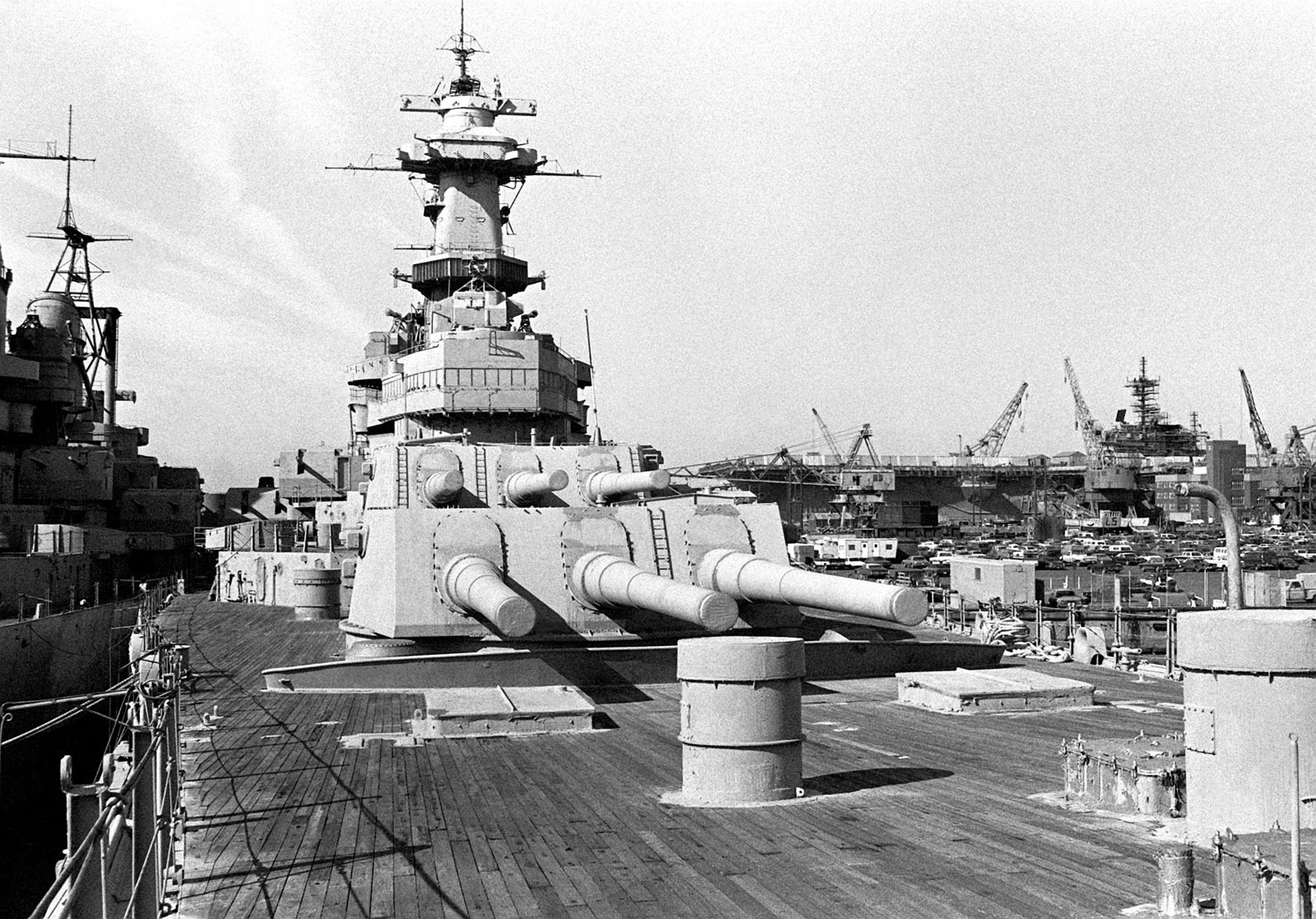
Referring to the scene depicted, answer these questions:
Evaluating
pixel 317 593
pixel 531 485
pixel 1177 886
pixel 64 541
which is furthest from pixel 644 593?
pixel 64 541

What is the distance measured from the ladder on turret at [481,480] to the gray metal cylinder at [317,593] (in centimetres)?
903

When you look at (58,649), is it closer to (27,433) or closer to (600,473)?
(600,473)

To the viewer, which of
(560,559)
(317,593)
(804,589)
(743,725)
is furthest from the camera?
(317,593)

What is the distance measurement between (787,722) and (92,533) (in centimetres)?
3391

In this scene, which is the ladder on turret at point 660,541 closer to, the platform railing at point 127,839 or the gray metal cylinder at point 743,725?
the gray metal cylinder at point 743,725

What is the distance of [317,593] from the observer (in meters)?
23.8

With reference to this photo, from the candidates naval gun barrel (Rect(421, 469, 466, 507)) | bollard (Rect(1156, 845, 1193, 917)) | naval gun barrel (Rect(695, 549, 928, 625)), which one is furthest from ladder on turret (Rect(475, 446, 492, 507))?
bollard (Rect(1156, 845, 1193, 917))

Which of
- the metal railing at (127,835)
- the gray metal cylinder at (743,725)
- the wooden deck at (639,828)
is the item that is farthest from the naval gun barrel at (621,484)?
the metal railing at (127,835)

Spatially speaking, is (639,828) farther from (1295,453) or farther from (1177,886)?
(1295,453)

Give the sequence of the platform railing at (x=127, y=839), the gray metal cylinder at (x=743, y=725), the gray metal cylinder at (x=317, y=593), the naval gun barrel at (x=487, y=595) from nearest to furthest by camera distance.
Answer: the platform railing at (x=127, y=839), the gray metal cylinder at (x=743, y=725), the naval gun barrel at (x=487, y=595), the gray metal cylinder at (x=317, y=593)

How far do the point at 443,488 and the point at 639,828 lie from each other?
789cm

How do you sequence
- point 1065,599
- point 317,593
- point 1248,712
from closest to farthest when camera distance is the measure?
point 1248,712 → point 317,593 → point 1065,599

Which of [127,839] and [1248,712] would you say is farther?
[1248,712]

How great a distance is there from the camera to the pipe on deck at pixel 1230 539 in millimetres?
6570
